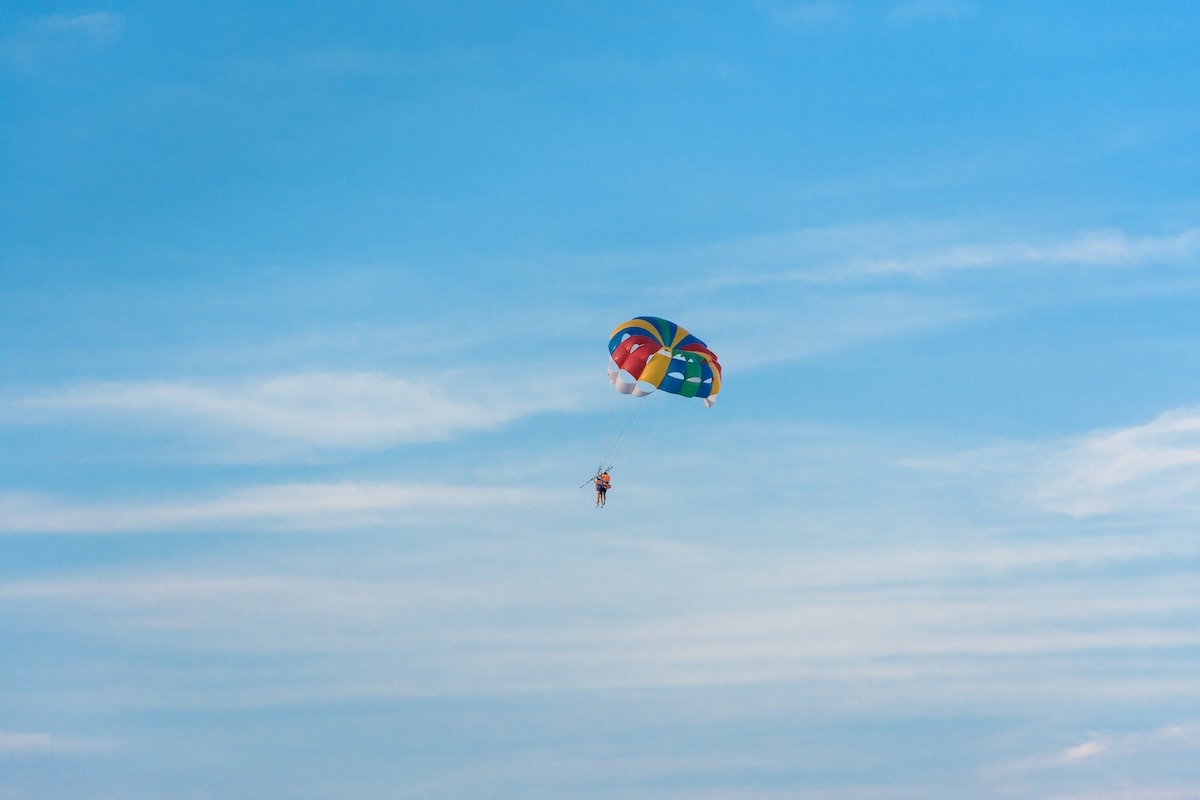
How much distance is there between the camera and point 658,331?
108m

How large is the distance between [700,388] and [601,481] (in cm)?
784

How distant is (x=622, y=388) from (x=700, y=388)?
4.54 metres

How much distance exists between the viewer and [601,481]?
109 meters

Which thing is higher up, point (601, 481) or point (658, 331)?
point (658, 331)

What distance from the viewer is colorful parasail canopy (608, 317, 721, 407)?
108 meters

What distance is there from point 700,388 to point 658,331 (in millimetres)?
4199

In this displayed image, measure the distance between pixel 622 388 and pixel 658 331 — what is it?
3.88 m

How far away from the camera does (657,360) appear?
108500 mm

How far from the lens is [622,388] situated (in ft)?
357

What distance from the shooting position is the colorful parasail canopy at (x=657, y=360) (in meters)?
108

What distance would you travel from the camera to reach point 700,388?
358 ft
